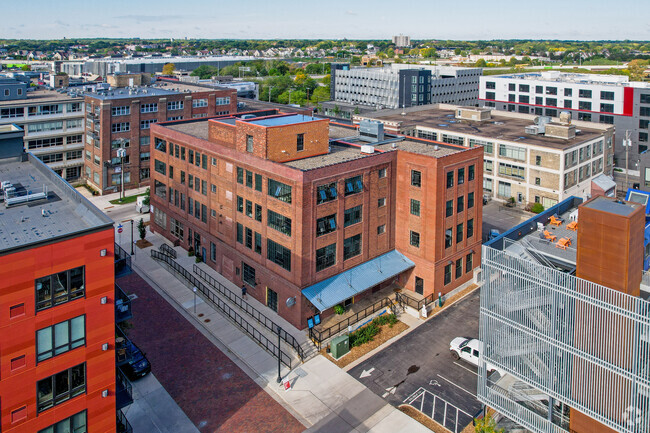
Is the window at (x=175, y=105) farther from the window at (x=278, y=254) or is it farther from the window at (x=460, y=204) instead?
the window at (x=460, y=204)

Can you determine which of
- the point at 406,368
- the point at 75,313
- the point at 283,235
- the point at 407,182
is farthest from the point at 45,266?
the point at 407,182

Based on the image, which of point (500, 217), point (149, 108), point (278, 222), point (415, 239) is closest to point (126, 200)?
point (149, 108)

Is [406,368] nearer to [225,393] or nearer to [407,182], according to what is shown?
[225,393]

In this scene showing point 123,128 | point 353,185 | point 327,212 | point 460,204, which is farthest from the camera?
point 123,128

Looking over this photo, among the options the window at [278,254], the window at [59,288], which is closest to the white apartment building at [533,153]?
the window at [278,254]

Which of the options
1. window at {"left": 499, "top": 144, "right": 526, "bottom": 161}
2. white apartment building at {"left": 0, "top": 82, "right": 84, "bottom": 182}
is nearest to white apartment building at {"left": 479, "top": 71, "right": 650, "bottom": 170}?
window at {"left": 499, "top": 144, "right": 526, "bottom": 161}

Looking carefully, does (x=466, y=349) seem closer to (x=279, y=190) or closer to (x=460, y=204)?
(x=460, y=204)

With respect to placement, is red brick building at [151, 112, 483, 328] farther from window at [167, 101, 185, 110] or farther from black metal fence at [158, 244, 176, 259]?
window at [167, 101, 185, 110]
